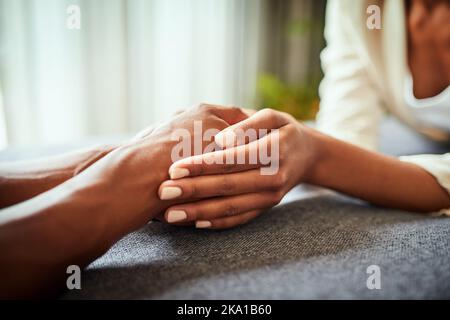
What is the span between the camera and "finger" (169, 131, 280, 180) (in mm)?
519

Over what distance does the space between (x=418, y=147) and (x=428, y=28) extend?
0.33 meters

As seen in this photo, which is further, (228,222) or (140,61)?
(140,61)

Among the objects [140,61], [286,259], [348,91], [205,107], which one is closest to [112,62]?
[140,61]

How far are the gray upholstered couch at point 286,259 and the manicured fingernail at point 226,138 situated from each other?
0.42 ft

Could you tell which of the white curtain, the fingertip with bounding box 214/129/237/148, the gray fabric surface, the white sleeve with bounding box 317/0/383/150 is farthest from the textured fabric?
the white curtain

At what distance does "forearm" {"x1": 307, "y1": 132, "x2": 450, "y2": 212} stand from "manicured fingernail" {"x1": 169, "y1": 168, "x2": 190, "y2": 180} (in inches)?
9.9

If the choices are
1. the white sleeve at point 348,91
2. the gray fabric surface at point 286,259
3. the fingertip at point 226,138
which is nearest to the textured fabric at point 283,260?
the gray fabric surface at point 286,259

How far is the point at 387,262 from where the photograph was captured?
483 millimetres

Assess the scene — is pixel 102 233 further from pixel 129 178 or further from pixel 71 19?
pixel 71 19

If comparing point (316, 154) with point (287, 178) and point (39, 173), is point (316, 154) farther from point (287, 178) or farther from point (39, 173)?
point (39, 173)

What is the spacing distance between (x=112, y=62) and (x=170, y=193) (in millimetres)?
1459

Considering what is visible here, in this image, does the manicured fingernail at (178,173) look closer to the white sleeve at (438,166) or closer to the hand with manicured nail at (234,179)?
the hand with manicured nail at (234,179)

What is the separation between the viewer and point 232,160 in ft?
1.75

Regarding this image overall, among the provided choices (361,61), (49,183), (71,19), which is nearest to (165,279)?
(49,183)
